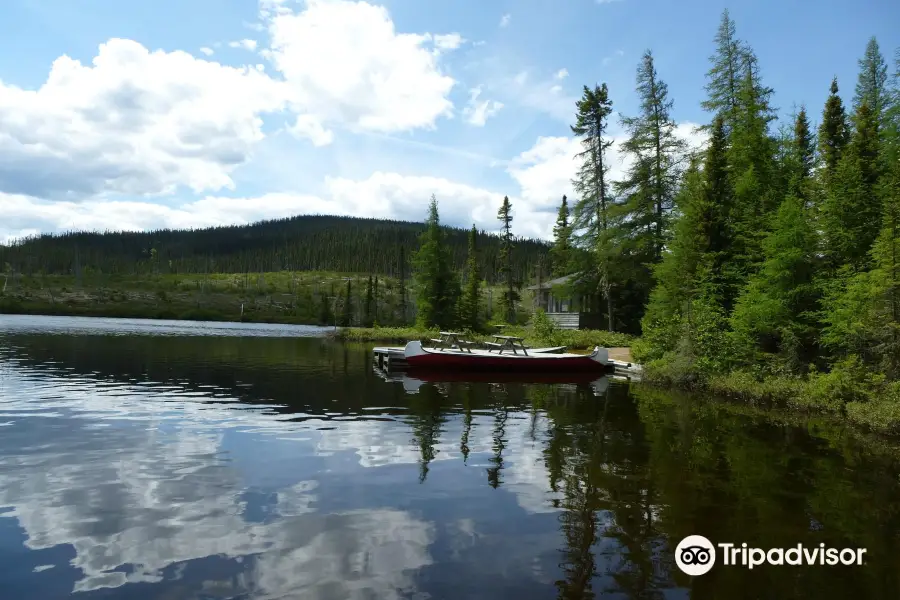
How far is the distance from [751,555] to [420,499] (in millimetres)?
4801

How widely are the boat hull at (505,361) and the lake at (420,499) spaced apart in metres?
10.0

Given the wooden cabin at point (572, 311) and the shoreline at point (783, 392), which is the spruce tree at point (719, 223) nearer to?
the shoreline at point (783, 392)

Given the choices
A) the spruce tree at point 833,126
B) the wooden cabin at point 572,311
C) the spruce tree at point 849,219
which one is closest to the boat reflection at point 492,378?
the spruce tree at point 849,219

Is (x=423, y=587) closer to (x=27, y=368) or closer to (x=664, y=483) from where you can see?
(x=664, y=483)

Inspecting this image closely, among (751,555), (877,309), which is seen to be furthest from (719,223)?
(751,555)

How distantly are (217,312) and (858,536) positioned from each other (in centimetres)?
12890

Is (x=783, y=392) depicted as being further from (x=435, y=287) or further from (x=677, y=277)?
(x=435, y=287)

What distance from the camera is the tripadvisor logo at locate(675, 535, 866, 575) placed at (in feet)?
23.5

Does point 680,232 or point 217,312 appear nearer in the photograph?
point 680,232

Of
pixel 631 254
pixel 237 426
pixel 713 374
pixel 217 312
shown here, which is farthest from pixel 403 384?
pixel 217 312

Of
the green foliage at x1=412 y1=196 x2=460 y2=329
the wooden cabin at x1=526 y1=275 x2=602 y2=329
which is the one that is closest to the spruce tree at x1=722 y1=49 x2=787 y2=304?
the wooden cabin at x1=526 y1=275 x2=602 y2=329

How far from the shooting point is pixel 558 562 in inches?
277

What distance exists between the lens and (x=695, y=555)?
24.1ft

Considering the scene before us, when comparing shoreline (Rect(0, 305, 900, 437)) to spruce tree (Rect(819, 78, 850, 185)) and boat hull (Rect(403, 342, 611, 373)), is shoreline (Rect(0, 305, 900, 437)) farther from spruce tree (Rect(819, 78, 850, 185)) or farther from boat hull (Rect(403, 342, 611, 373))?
spruce tree (Rect(819, 78, 850, 185))
